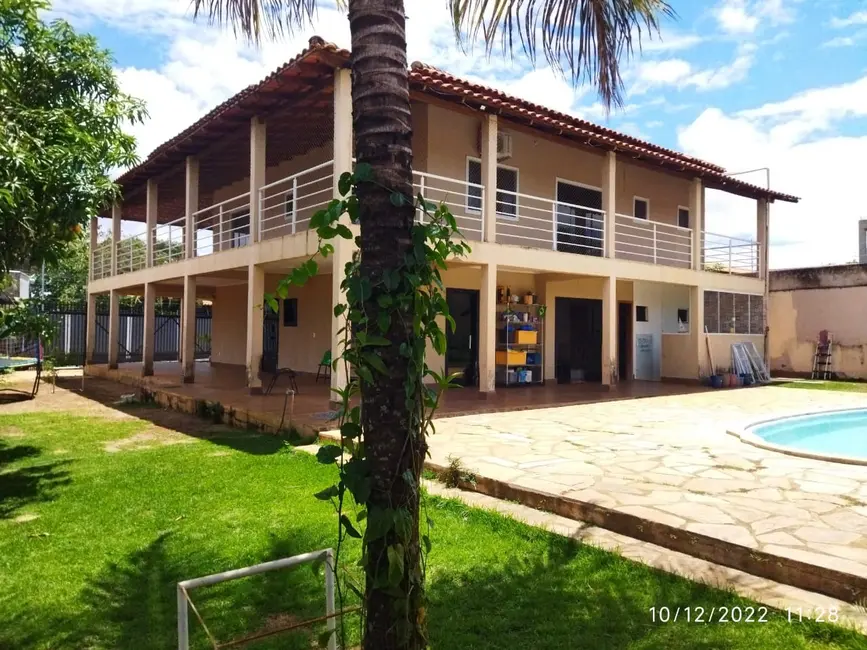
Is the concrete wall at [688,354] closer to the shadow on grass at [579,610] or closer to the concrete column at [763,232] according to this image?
the concrete column at [763,232]

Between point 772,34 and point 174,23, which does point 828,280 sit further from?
point 174,23

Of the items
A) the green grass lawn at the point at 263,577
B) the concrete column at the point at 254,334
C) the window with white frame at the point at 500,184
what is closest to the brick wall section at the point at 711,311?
the window with white frame at the point at 500,184

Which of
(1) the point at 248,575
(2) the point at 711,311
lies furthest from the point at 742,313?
(1) the point at 248,575

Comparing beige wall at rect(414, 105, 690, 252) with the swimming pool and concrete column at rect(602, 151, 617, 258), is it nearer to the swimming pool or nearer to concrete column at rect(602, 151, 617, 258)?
concrete column at rect(602, 151, 617, 258)

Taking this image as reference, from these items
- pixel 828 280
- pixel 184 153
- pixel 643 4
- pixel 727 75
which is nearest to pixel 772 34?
pixel 727 75

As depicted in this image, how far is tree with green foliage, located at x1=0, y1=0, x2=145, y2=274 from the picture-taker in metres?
5.79

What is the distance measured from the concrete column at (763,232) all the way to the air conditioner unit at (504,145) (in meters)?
9.07

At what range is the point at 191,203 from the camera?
45.5 feet

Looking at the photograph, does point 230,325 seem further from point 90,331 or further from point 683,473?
point 683,473

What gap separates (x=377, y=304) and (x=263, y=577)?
7.81ft

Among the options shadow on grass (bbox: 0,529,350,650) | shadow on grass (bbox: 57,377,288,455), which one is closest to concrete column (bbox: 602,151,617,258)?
shadow on grass (bbox: 57,377,288,455)

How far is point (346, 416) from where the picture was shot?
227cm

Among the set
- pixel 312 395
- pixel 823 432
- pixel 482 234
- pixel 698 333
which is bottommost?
pixel 823 432

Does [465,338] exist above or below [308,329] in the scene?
below
